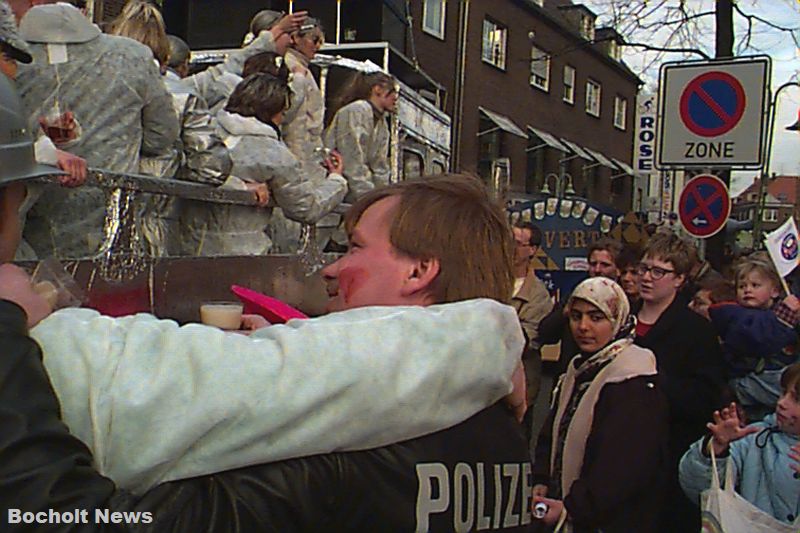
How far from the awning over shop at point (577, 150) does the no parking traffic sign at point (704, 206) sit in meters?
24.8

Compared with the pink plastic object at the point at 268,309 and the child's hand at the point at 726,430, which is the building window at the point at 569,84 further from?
the pink plastic object at the point at 268,309

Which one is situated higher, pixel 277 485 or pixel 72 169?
pixel 72 169

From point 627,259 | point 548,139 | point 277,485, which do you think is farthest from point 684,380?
point 548,139

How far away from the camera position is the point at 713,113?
27.0ft

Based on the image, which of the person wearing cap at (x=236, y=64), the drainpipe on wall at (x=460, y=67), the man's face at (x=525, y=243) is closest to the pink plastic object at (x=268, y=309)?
the person wearing cap at (x=236, y=64)

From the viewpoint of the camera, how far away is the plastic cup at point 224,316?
1.96m

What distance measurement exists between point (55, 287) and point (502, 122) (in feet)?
85.2

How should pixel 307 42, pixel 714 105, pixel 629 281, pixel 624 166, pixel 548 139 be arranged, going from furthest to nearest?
pixel 624 166 → pixel 548 139 → pixel 714 105 → pixel 629 281 → pixel 307 42

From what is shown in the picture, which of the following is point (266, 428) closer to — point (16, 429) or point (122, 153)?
point (16, 429)

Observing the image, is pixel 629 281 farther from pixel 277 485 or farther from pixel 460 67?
pixel 460 67

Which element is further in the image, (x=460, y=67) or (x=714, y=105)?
(x=460, y=67)

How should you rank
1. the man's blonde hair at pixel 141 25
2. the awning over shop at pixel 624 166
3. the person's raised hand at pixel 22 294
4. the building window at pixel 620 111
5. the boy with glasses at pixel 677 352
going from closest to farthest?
the person's raised hand at pixel 22 294, the man's blonde hair at pixel 141 25, the boy with glasses at pixel 677 352, the awning over shop at pixel 624 166, the building window at pixel 620 111

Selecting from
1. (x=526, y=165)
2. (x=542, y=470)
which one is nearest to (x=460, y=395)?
(x=542, y=470)

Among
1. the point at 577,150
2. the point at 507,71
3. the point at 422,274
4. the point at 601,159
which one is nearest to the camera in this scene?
the point at 422,274
